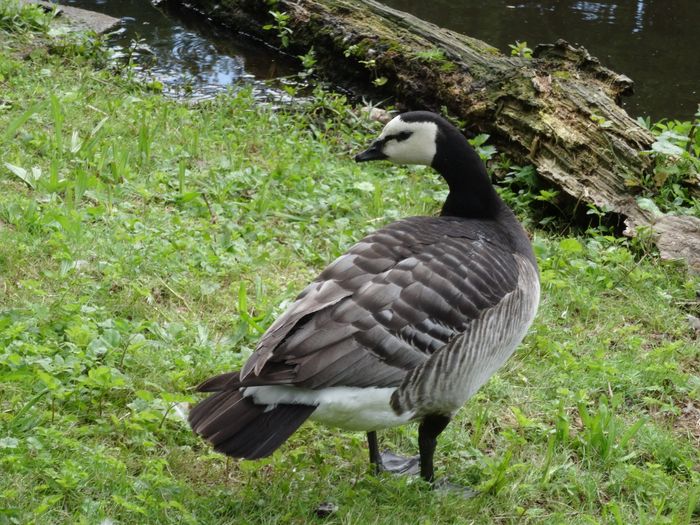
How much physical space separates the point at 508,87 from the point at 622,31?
528cm

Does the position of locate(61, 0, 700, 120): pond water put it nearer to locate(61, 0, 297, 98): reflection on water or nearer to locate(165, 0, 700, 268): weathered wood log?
locate(61, 0, 297, 98): reflection on water

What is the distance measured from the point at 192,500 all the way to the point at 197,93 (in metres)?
5.77

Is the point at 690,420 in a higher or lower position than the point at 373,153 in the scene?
lower

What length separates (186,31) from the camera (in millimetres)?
10203

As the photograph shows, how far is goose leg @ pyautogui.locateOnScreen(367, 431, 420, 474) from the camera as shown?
3.80m

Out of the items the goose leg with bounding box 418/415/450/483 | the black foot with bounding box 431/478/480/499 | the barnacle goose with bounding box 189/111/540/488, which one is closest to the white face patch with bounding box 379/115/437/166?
the barnacle goose with bounding box 189/111/540/488

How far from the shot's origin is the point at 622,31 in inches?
449

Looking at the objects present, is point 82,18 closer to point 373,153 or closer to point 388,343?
point 373,153

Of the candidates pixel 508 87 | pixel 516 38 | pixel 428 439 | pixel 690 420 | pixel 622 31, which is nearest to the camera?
pixel 428 439

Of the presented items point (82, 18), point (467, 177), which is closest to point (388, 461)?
point (467, 177)

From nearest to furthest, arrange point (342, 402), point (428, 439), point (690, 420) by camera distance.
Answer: point (342, 402) < point (428, 439) < point (690, 420)

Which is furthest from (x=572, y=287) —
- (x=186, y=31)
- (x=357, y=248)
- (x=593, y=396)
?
(x=186, y=31)

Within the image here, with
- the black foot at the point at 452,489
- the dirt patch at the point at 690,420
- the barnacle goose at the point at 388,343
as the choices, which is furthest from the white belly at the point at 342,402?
the dirt patch at the point at 690,420

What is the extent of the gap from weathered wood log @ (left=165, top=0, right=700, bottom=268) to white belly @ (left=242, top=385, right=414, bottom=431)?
10.5ft
